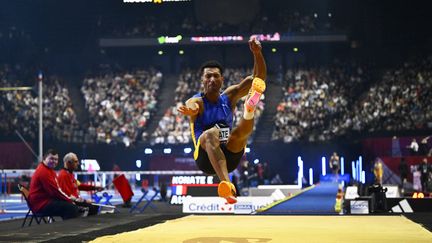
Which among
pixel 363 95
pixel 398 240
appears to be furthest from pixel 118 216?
pixel 363 95

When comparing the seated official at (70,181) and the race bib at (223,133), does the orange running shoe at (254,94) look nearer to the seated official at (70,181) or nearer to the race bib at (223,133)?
the race bib at (223,133)

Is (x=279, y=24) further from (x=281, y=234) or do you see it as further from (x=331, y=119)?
(x=281, y=234)

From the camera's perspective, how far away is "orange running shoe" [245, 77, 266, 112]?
353 inches

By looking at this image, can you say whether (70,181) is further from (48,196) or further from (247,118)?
(247,118)

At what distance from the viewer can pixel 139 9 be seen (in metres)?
49.1

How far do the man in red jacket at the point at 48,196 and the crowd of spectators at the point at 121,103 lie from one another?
26.0 metres

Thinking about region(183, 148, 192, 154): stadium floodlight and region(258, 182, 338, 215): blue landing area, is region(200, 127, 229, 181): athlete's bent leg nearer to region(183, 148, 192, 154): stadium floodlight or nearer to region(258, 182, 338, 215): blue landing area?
region(258, 182, 338, 215): blue landing area

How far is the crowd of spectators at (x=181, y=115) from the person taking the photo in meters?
38.8

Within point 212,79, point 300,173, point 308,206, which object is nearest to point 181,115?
point 300,173

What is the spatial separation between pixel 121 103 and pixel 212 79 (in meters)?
33.7

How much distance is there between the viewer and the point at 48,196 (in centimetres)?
1294

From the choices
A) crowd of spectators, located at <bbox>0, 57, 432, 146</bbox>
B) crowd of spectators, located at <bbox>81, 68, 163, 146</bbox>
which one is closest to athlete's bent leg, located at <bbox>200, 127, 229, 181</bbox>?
crowd of spectators, located at <bbox>0, 57, 432, 146</bbox>

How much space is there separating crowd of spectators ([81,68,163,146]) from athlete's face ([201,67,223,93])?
29.9 meters

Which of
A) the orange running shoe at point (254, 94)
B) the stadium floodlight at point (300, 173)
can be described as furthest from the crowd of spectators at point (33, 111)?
the orange running shoe at point (254, 94)
